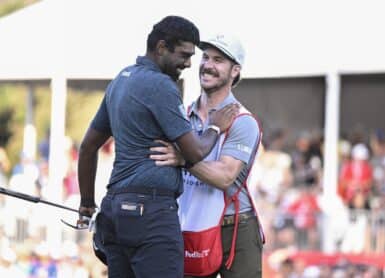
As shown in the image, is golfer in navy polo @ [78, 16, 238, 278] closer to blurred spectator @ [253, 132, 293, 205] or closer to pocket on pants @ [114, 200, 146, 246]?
pocket on pants @ [114, 200, 146, 246]

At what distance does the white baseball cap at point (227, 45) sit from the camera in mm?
5020

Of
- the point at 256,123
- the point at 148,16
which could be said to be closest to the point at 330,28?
the point at 148,16

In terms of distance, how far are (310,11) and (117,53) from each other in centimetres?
167

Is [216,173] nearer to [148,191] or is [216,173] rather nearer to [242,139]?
[242,139]

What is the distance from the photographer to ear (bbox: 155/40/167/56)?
4.56 metres

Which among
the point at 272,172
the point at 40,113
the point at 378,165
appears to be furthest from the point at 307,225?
the point at 40,113

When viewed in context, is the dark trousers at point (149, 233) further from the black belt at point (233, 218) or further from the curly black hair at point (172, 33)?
the curly black hair at point (172, 33)

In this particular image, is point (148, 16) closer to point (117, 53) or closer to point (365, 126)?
point (117, 53)

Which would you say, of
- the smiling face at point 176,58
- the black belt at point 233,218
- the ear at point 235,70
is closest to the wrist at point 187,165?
the smiling face at point 176,58

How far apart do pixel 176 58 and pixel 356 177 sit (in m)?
7.33

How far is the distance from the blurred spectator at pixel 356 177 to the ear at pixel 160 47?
263 inches

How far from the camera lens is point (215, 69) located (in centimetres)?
504

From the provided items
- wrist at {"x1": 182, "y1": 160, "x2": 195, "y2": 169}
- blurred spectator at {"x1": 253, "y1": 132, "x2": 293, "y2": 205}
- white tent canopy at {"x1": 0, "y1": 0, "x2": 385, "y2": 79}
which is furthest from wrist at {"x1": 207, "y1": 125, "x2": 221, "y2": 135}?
blurred spectator at {"x1": 253, "y1": 132, "x2": 293, "y2": 205}

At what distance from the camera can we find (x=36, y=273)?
9.14 meters
